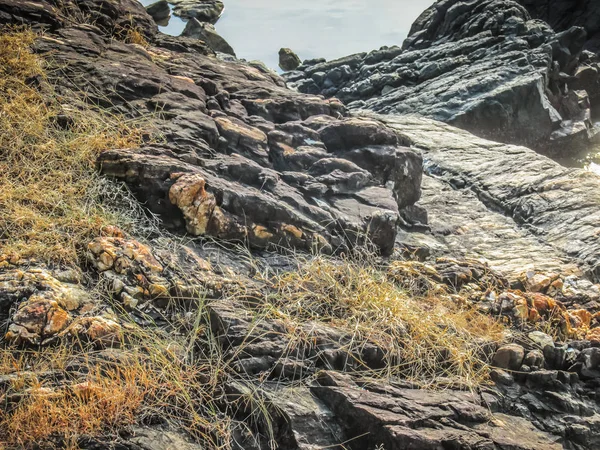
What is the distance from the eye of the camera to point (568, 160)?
615 inches

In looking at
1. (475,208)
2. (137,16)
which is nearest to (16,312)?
(475,208)

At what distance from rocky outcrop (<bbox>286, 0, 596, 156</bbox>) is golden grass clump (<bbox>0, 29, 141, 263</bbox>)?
908 centimetres

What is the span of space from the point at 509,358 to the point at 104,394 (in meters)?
2.66

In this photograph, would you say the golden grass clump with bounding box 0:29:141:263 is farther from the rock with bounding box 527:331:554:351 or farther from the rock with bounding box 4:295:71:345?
the rock with bounding box 527:331:554:351

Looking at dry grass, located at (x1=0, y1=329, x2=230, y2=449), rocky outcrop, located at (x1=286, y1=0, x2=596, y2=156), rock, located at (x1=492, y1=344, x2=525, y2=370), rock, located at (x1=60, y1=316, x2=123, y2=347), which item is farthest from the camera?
rocky outcrop, located at (x1=286, y1=0, x2=596, y2=156)

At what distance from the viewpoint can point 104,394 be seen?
2.44 metres

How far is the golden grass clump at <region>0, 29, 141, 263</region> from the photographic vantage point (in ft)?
11.0

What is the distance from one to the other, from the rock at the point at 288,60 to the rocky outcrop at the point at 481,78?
4805 mm

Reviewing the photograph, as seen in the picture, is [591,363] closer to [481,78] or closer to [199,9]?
[481,78]

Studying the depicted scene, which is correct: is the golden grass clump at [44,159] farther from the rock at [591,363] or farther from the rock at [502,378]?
the rock at [591,363]

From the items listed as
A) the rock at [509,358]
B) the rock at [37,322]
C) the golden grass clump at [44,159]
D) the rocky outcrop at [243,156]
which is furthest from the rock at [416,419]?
the golden grass clump at [44,159]

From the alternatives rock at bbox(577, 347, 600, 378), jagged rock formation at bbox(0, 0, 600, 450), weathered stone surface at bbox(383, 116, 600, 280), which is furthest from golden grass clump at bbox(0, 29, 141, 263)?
weathered stone surface at bbox(383, 116, 600, 280)

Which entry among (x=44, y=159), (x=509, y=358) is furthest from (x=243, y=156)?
(x=509, y=358)

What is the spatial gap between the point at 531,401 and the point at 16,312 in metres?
3.16
